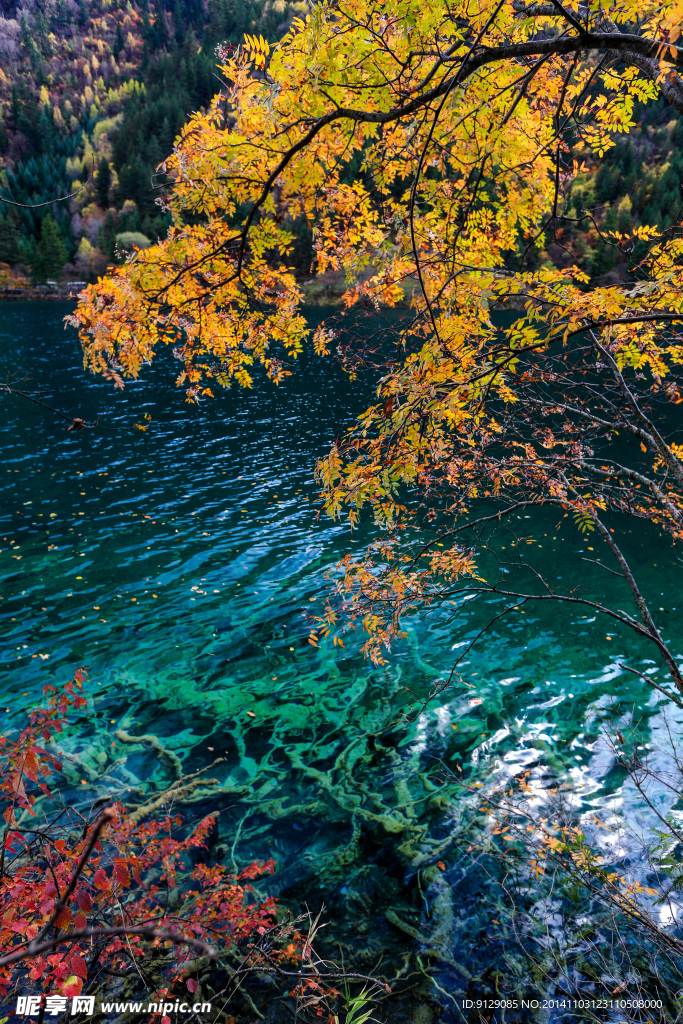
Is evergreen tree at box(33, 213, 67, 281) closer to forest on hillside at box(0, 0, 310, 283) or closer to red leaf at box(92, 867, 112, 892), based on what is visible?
forest on hillside at box(0, 0, 310, 283)

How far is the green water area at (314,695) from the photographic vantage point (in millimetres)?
6344

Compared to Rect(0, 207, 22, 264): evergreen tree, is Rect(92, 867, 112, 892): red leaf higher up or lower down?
lower down

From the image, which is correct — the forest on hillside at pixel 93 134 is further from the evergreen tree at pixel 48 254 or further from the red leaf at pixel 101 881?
the red leaf at pixel 101 881

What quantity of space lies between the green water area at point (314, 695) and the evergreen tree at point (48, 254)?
3537 inches

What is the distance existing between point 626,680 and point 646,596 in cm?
366

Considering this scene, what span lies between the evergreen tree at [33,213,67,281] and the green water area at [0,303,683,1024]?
89840 millimetres

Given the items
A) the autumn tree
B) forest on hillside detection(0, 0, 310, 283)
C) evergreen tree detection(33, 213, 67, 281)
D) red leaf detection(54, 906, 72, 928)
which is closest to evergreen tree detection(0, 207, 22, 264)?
forest on hillside detection(0, 0, 310, 283)

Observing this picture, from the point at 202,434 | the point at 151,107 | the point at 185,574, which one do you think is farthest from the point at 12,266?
the point at 185,574

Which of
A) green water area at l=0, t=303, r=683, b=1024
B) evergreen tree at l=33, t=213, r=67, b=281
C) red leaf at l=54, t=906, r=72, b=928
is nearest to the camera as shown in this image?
red leaf at l=54, t=906, r=72, b=928

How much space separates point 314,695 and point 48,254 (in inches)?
4089

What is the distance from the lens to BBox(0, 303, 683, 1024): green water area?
6.34 metres

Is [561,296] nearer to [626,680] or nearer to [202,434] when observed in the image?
[626,680]

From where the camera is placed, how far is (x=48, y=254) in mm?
88688

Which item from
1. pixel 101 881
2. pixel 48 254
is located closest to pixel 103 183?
pixel 48 254
